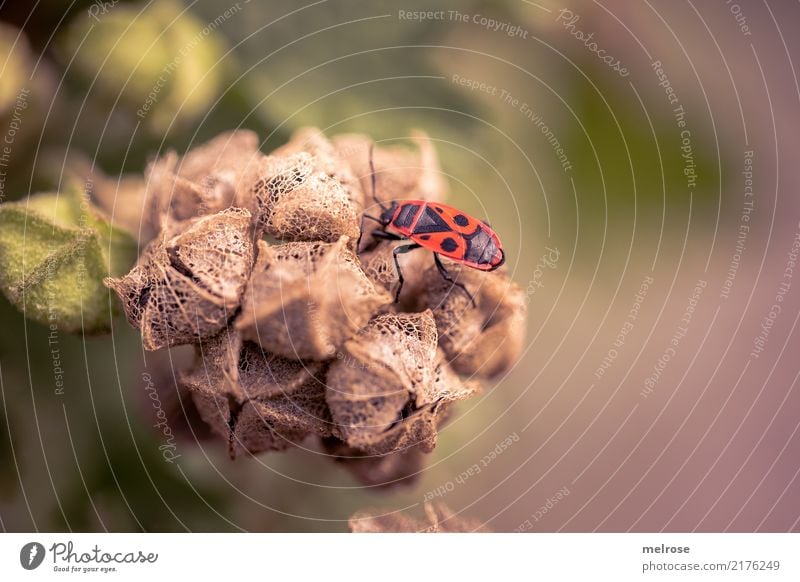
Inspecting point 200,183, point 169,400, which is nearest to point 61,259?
point 200,183

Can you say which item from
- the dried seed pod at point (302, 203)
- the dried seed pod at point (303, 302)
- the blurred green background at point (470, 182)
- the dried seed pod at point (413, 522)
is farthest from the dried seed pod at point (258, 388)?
the dried seed pod at point (413, 522)

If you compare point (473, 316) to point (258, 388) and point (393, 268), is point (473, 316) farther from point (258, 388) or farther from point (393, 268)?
point (258, 388)

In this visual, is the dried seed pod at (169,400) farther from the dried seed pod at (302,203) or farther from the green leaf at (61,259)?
the dried seed pod at (302,203)

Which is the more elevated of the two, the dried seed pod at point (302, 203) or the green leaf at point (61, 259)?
the dried seed pod at point (302, 203)

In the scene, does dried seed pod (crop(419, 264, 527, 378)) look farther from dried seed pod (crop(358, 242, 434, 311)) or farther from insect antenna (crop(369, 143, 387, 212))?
insect antenna (crop(369, 143, 387, 212))

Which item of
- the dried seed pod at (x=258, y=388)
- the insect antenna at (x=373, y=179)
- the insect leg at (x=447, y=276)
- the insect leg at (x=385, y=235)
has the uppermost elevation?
the insect antenna at (x=373, y=179)

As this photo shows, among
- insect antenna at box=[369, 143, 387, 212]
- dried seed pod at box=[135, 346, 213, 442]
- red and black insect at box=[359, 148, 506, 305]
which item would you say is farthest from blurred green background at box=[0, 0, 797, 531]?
red and black insect at box=[359, 148, 506, 305]
